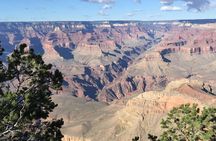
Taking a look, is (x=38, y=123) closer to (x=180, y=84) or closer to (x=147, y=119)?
(x=147, y=119)

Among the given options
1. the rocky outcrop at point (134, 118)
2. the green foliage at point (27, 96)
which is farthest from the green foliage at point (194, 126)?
the rocky outcrop at point (134, 118)

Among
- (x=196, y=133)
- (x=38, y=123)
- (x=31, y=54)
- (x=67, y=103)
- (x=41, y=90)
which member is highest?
(x=31, y=54)

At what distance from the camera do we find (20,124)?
3641cm

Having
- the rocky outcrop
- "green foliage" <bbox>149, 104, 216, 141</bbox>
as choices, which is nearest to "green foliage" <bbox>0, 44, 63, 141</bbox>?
"green foliage" <bbox>149, 104, 216, 141</bbox>

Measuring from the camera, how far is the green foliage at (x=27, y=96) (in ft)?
118

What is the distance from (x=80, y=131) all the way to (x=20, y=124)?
100 metres

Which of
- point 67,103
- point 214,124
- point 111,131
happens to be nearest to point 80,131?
point 111,131

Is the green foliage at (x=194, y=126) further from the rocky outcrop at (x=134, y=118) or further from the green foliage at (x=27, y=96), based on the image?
the rocky outcrop at (x=134, y=118)

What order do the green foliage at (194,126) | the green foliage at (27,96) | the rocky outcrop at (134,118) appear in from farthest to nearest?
the rocky outcrop at (134,118) → the green foliage at (194,126) → the green foliage at (27,96)

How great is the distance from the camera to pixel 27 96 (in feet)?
119

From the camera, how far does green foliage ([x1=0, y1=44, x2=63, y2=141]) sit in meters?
35.8

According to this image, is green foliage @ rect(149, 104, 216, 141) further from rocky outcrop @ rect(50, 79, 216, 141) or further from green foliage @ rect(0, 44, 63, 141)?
rocky outcrop @ rect(50, 79, 216, 141)

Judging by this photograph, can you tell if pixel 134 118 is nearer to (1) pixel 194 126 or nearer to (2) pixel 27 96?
(1) pixel 194 126

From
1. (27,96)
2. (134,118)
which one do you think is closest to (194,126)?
(27,96)
